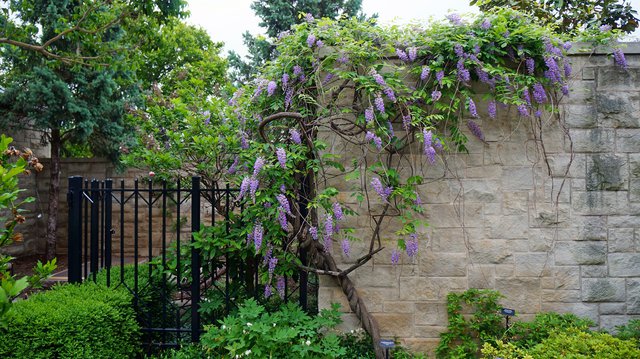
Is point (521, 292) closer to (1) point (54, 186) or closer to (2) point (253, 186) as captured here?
(2) point (253, 186)

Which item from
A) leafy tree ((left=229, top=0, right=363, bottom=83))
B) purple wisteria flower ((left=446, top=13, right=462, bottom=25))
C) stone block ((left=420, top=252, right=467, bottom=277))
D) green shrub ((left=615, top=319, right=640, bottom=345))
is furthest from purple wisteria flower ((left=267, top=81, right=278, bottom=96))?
leafy tree ((left=229, top=0, right=363, bottom=83))

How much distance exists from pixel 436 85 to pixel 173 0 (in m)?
4.96

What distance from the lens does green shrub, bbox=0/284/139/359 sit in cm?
352

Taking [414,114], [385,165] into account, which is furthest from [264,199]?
[414,114]

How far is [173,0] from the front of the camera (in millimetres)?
7207

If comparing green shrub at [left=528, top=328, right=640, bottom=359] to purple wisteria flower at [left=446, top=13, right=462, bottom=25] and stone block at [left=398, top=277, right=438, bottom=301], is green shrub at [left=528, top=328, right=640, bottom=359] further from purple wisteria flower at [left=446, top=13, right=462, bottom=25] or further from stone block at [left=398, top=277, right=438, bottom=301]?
purple wisteria flower at [left=446, top=13, right=462, bottom=25]

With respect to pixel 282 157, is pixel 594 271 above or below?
below

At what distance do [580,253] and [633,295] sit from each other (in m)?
0.54

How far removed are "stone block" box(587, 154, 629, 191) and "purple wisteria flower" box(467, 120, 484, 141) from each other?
894mm

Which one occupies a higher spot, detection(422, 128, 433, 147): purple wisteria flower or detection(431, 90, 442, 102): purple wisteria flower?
detection(431, 90, 442, 102): purple wisteria flower

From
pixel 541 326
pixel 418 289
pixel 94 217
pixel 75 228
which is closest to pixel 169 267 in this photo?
pixel 94 217

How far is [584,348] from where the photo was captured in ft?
10.6

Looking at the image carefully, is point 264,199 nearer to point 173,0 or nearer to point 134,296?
point 134,296

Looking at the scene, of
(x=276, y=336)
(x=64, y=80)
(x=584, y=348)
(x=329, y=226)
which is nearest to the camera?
(x=584, y=348)
